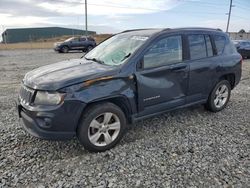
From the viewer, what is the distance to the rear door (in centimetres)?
466

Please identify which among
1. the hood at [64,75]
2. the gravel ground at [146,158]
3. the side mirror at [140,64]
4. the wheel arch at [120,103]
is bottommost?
the gravel ground at [146,158]

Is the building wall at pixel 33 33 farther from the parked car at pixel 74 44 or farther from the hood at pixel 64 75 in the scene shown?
Answer: the hood at pixel 64 75

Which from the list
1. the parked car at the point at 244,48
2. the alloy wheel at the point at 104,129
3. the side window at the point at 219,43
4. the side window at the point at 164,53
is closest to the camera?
the alloy wheel at the point at 104,129

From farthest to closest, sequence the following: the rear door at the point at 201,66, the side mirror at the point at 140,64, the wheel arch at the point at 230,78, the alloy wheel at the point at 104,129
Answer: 1. the wheel arch at the point at 230,78
2. the rear door at the point at 201,66
3. the side mirror at the point at 140,64
4. the alloy wheel at the point at 104,129

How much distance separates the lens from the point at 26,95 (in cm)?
363

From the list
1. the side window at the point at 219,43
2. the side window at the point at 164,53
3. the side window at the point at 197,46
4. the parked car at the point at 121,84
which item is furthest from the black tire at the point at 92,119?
the side window at the point at 219,43

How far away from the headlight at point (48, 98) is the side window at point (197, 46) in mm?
2532

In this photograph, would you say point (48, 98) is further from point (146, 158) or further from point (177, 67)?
point (177, 67)

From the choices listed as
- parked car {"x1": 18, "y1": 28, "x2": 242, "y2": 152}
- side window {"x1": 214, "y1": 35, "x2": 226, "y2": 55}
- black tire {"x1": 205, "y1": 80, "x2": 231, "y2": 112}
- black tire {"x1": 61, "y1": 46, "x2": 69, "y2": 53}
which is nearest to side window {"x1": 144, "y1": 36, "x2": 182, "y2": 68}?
parked car {"x1": 18, "y1": 28, "x2": 242, "y2": 152}

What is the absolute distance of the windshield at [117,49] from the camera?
4070mm

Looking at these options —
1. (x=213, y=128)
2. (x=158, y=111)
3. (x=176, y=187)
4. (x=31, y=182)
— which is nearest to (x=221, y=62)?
(x=213, y=128)

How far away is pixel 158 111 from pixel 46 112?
1862 millimetres

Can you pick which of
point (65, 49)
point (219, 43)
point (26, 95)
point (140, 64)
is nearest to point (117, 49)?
point (140, 64)

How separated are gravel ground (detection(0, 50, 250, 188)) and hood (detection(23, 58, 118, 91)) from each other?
3.35ft
